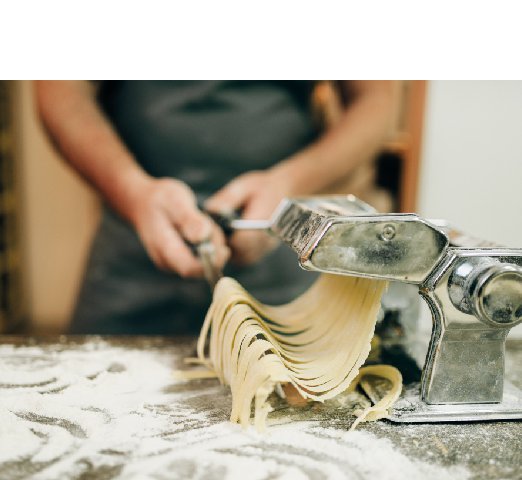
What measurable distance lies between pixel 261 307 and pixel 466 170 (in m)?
0.98

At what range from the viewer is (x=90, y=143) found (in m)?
1.57

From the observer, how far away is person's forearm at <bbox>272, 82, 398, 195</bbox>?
1648 mm

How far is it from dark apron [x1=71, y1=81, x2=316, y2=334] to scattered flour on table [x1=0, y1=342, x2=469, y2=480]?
2.42 feet

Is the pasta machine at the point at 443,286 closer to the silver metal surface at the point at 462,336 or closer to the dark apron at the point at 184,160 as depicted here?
the silver metal surface at the point at 462,336

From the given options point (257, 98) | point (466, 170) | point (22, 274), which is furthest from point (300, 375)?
point (22, 274)

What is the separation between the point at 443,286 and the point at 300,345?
0.27 m

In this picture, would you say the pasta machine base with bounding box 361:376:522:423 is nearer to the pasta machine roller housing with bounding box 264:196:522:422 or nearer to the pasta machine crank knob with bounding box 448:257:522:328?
the pasta machine roller housing with bounding box 264:196:522:422

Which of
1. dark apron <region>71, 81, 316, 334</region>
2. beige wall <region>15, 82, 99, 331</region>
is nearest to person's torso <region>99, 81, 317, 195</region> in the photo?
dark apron <region>71, 81, 316, 334</region>

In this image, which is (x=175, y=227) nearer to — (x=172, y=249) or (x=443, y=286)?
(x=172, y=249)

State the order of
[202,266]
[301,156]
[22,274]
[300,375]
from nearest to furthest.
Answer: [300,375] → [202,266] → [301,156] → [22,274]

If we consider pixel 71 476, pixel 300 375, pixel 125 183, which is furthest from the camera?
pixel 125 183

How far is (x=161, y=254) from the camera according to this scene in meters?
1.31

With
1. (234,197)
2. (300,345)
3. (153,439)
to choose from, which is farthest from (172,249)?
(153,439)
